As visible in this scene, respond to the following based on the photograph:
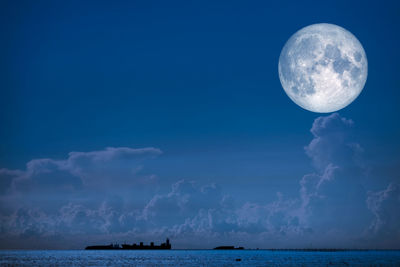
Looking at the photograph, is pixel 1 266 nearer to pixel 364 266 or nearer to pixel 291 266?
pixel 291 266

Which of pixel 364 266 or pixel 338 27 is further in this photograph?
pixel 364 266

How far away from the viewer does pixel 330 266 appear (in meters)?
126

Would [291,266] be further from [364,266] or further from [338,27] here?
[338,27]

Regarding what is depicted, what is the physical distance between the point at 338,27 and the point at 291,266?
82319 millimetres

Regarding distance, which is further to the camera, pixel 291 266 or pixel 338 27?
pixel 291 266

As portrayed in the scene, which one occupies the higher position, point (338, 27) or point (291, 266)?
point (338, 27)

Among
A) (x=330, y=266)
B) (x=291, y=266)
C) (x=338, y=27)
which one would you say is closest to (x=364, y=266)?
(x=330, y=266)

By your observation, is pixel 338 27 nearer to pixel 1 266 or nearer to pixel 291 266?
pixel 291 266

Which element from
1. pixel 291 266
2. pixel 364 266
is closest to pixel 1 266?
pixel 291 266

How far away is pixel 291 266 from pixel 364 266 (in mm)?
23134

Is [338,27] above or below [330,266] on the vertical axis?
above

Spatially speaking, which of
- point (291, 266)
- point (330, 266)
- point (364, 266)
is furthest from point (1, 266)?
point (364, 266)

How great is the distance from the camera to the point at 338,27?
60.3 meters

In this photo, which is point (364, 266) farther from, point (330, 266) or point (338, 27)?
point (338, 27)
